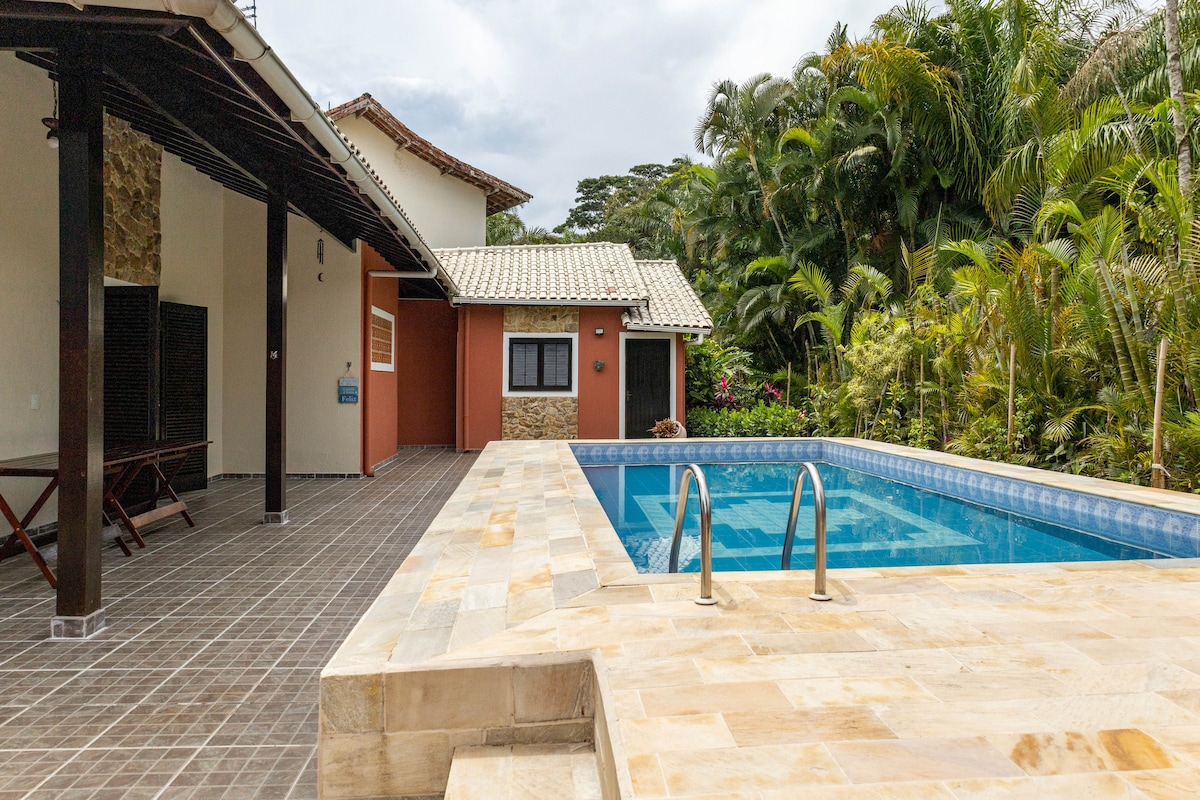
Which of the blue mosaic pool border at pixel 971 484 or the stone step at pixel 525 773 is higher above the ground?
the blue mosaic pool border at pixel 971 484

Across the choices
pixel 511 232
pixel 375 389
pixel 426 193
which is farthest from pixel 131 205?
pixel 511 232

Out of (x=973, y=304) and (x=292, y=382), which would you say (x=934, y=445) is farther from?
(x=292, y=382)

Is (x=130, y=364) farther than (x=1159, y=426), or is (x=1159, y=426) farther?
(x=130, y=364)

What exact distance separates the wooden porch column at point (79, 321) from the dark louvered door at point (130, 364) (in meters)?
4.30

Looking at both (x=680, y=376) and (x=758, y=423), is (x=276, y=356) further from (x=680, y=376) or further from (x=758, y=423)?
(x=758, y=423)

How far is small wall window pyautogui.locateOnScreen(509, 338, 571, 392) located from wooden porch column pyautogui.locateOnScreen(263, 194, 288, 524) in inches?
263

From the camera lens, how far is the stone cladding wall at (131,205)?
699 centimetres

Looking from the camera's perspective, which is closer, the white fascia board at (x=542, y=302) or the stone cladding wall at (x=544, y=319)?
the white fascia board at (x=542, y=302)

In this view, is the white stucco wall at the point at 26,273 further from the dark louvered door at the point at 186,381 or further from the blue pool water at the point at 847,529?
the blue pool water at the point at 847,529

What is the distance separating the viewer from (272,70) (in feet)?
13.2

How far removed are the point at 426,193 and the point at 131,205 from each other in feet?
34.1

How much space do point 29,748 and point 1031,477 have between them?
783cm

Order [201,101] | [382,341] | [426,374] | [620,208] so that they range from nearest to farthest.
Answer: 1. [201,101]
2. [382,341]
3. [426,374]
4. [620,208]

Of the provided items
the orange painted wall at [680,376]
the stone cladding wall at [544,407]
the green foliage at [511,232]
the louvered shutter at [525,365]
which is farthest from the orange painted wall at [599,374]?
the green foliage at [511,232]
